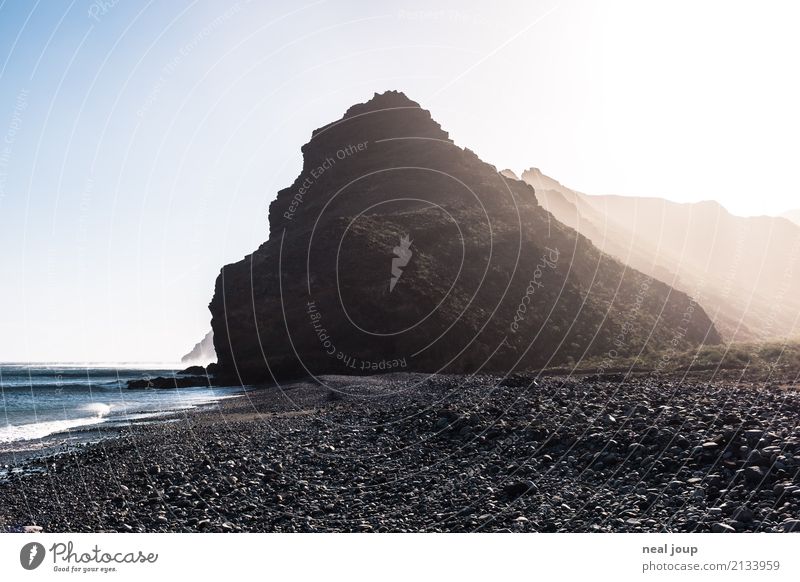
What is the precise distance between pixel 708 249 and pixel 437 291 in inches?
5748

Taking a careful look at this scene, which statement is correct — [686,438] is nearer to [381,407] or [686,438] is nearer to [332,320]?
[381,407]

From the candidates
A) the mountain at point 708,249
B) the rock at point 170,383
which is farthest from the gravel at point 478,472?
the mountain at point 708,249

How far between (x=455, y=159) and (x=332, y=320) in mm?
33978

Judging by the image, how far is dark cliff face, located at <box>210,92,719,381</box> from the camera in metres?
53.4

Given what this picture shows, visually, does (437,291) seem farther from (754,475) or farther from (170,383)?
(170,383)

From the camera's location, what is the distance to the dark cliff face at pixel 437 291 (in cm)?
5341

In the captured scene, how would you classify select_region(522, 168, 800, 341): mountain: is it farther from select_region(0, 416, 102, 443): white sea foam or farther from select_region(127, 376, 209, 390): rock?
select_region(0, 416, 102, 443): white sea foam

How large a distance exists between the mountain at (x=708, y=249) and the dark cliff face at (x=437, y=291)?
27.3 m

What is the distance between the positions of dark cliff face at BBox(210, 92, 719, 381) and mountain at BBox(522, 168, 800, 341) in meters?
27.3

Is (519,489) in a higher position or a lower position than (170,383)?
lower

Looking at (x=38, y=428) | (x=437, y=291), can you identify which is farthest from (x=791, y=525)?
(x=437, y=291)

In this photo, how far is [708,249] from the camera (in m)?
166

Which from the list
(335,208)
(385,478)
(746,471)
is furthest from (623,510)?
(335,208)

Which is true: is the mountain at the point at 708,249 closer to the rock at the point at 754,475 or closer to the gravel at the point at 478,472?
the gravel at the point at 478,472
